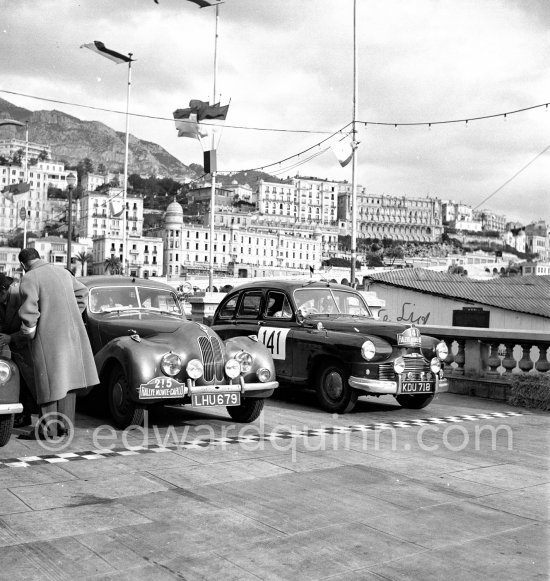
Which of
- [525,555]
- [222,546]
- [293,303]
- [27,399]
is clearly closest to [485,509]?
[525,555]

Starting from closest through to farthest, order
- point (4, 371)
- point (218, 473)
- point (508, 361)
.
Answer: point (218, 473)
point (4, 371)
point (508, 361)

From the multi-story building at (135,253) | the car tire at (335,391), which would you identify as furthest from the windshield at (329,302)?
the multi-story building at (135,253)

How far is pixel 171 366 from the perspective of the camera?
793 centimetres

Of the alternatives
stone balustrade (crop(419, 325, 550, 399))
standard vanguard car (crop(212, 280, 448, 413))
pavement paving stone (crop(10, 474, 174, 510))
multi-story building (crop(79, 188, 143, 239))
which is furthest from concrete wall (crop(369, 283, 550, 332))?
A: multi-story building (crop(79, 188, 143, 239))

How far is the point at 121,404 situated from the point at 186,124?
19.4 m

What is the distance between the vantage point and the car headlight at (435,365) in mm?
10055

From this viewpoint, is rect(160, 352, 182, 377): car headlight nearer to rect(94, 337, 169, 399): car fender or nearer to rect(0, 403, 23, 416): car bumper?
rect(94, 337, 169, 399): car fender

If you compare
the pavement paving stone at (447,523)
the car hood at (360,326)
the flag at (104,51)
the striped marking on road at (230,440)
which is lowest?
the striped marking on road at (230,440)

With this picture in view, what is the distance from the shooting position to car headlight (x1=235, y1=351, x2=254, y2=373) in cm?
854

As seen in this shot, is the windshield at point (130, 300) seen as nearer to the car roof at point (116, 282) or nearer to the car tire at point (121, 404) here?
the car roof at point (116, 282)

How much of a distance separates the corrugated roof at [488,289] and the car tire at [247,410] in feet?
71.0

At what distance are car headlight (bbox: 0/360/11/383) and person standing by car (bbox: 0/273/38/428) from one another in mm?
Answer: 209

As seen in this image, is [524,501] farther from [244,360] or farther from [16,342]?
[16,342]

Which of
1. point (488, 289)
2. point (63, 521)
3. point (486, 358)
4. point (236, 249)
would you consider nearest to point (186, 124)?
point (488, 289)
